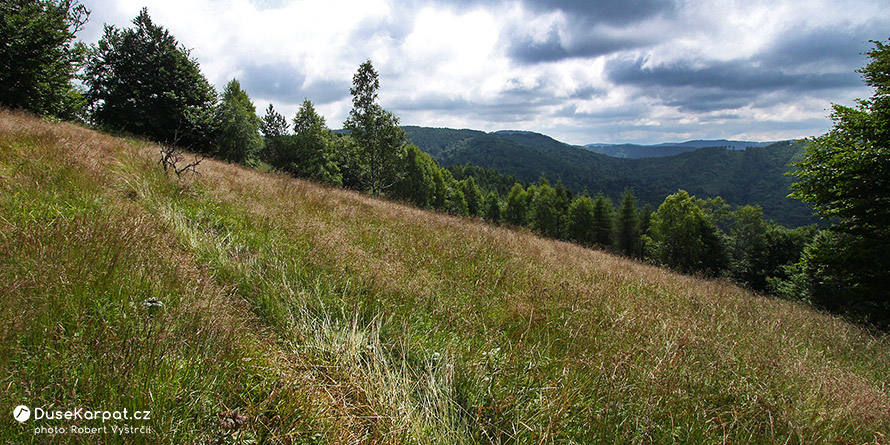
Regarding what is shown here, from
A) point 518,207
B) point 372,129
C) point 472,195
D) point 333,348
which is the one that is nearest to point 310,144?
point 372,129

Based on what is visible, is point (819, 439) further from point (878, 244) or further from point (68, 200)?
point (878, 244)

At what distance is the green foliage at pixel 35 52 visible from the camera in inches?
554

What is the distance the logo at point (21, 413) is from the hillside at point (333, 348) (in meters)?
0.03

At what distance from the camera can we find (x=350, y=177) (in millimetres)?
50562

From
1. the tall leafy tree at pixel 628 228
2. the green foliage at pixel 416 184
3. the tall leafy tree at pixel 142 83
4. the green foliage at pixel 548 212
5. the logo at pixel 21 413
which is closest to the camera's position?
the logo at pixel 21 413

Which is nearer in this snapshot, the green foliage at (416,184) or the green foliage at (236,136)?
the green foliage at (236,136)

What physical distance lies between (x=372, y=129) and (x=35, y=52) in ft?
59.0

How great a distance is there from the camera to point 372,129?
27.7 metres

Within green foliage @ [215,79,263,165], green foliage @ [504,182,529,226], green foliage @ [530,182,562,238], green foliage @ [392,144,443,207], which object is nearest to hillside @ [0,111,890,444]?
green foliage @ [215,79,263,165]

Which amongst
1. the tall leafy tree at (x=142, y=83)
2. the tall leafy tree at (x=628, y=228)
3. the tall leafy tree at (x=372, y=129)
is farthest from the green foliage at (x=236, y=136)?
the tall leafy tree at (x=628, y=228)

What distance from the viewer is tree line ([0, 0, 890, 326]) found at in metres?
10.5

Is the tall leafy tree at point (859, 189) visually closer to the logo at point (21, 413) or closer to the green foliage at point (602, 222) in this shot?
the logo at point (21, 413)

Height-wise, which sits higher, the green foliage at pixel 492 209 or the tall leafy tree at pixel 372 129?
the tall leafy tree at pixel 372 129

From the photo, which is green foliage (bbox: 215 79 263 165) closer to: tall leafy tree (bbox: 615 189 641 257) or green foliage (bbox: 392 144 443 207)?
green foliage (bbox: 392 144 443 207)
